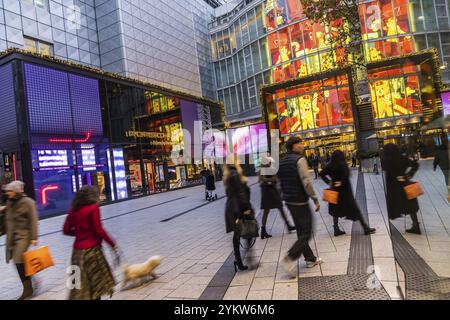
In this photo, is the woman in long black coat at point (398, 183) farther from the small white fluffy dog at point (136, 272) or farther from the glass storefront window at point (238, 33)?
the glass storefront window at point (238, 33)

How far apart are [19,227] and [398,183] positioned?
228 inches

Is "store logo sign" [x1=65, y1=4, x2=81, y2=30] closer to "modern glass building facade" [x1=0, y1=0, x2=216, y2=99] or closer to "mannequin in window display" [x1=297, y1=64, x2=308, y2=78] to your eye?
"modern glass building facade" [x1=0, y1=0, x2=216, y2=99]

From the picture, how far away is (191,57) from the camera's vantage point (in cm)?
4597

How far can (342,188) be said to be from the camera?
20.6 feet

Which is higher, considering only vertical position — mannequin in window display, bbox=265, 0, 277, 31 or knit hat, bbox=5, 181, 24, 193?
mannequin in window display, bbox=265, 0, 277, 31

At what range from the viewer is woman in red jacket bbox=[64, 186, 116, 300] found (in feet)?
12.7

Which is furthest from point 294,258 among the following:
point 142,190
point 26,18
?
point 26,18

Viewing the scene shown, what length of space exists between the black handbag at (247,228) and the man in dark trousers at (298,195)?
662 mm

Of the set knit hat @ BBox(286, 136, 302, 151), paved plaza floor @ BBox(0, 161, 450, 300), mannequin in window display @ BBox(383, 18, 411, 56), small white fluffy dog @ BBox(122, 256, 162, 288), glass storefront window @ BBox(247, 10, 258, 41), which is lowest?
paved plaza floor @ BBox(0, 161, 450, 300)

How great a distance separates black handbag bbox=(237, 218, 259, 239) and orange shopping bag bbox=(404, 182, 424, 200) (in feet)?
7.70

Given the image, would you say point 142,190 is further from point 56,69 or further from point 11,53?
point 11,53

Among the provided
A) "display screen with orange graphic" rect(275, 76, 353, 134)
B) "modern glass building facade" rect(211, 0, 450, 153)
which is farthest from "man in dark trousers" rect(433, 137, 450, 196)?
"display screen with orange graphic" rect(275, 76, 353, 134)

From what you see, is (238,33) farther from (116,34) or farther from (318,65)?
(116,34)
